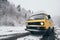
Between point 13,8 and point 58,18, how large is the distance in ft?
62.9

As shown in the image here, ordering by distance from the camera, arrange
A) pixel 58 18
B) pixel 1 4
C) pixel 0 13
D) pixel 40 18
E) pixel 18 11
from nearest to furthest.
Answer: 1. pixel 40 18
2. pixel 58 18
3. pixel 0 13
4. pixel 1 4
5. pixel 18 11

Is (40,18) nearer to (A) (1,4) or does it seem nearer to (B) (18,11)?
(A) (1,4)

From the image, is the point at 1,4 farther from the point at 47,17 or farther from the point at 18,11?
the point at 47,17

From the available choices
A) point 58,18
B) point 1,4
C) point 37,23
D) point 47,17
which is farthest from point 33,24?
point 1,4

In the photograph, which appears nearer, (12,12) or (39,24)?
(39,24)

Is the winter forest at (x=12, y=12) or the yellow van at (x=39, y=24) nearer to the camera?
the yellow van at (x=39, y=24)

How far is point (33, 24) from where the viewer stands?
42.0ft

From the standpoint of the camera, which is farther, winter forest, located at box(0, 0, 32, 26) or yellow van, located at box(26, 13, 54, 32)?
winter forest, located at box(0, 0, 32, 26)

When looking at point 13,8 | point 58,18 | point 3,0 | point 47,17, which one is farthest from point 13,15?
point 47,17

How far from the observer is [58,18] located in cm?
4222

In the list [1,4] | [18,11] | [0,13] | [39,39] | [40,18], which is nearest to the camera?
[39,39]

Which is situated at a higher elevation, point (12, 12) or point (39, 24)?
point (12, 12)

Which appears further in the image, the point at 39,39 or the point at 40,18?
the point at 40,18

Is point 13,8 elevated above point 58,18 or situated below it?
above
